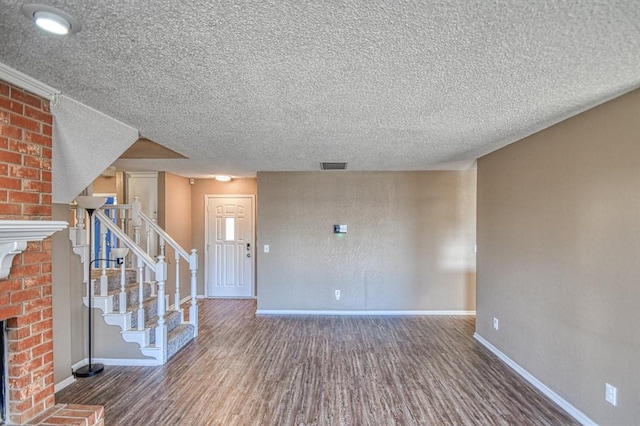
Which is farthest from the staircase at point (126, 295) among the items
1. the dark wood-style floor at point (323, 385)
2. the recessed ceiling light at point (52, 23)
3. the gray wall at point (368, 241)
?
the recessed ceiling light at point (52, 23)

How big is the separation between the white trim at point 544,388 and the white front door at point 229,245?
14.1ft

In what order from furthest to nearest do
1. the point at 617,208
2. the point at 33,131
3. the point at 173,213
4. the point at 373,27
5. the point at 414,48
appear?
1. the point at 173,213
2. the point at 617,208
3. the point at 33,131
4. the point at 414,48
5. the point at 373,27

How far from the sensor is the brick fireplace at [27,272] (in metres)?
1.85

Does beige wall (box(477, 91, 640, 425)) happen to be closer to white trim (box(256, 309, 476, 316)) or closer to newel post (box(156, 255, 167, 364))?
white trim (box(256, 309, 476, 316))

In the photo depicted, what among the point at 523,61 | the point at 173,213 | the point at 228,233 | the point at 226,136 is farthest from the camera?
the point at 228,233

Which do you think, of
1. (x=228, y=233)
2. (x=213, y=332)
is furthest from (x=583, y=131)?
(x=228, y=233)

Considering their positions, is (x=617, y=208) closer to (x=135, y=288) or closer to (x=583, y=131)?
(x=583, y=131)

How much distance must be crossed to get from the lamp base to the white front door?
10.0 feet

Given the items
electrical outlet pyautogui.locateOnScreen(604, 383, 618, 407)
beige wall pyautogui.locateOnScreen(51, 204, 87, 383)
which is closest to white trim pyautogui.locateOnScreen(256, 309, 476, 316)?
beige wall pyautogui.locateOnScreen(51, 204, 87, 383)

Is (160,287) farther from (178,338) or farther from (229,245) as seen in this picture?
(229,245)

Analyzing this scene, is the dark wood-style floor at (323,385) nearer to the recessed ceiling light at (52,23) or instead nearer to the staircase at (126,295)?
the staircase at (126,295)

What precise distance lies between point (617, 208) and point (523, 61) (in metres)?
1.32

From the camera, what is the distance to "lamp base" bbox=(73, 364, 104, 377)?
308cm

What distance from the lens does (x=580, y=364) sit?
8.01 feet
